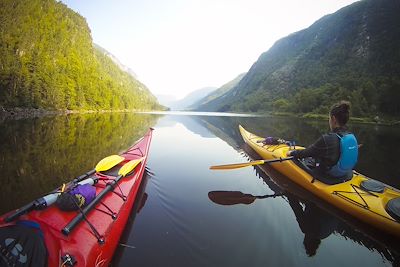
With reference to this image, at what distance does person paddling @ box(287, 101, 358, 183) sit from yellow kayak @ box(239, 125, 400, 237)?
0.40 m

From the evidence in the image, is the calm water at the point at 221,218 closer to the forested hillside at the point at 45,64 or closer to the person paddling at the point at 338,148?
the person paddling at the point at 338,148

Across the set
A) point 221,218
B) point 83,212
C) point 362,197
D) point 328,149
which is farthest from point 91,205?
point 362,197

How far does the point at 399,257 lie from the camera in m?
4.83

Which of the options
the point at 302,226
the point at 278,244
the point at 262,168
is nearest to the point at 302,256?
the point at 278,244

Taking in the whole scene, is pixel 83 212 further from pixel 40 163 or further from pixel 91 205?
pixel 40 163

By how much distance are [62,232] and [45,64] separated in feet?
218

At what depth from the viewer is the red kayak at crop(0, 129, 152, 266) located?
9.44 feet

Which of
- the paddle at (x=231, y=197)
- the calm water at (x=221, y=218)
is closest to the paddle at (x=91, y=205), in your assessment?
the calm water at (x=221, y=218)

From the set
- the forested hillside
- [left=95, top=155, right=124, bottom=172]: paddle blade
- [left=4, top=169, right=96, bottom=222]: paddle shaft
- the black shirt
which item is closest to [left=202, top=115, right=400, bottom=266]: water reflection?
the black shirt

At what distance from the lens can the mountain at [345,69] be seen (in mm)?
61134

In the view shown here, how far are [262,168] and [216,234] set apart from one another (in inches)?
260

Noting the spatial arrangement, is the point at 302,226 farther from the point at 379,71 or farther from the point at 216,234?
the point at 379,71

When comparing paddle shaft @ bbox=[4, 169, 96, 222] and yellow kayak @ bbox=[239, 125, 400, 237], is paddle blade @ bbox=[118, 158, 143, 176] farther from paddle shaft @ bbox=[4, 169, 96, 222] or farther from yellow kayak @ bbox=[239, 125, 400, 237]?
yellow kayak @ bbox=[239, 125, 400, 237]

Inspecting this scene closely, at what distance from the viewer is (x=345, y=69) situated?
100 metres
